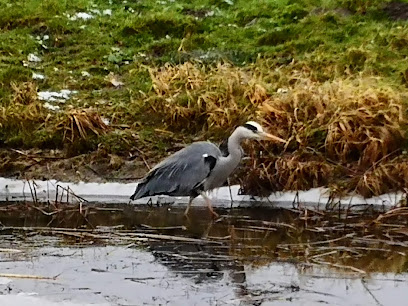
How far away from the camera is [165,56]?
12508mm

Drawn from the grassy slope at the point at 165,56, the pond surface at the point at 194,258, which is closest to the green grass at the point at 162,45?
the grassy slope at the point at 165,56

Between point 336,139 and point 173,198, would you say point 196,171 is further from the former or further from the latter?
point 336,139

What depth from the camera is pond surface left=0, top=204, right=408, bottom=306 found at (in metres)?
5.96

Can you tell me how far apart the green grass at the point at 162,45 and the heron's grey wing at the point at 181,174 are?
1.46 m

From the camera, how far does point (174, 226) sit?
800 centimetres

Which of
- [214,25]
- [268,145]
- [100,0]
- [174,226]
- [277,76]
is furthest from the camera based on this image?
[100,0]

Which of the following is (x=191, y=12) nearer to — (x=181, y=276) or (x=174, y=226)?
(x=174, y=226)

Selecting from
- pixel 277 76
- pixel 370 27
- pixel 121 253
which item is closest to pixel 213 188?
pixel 121 253

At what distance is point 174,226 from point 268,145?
1.89m

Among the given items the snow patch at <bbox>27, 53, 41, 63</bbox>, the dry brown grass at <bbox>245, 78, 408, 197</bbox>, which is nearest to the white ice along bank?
the dry brown grass at <bbox>245, 78, 408, 197</bbox>

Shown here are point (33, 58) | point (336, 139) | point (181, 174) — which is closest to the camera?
point (181, 174)

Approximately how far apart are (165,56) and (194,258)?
5965 millimetres

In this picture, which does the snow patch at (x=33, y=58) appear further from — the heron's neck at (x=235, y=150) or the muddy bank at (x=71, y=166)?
the heron's neck at (x=235, y=150)

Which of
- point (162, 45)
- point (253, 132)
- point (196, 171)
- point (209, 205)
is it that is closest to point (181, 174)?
point (196, 171)
